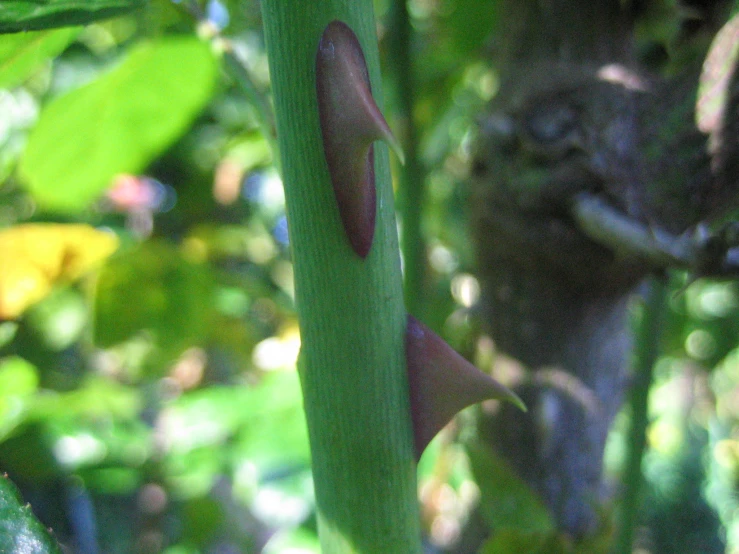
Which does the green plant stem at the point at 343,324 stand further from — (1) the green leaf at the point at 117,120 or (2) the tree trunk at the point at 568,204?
(1) the green leaf at the point at 117,120

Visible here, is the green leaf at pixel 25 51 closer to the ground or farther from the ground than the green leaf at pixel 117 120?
farther from the ground

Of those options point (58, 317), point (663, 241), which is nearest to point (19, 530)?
point (663, 241)

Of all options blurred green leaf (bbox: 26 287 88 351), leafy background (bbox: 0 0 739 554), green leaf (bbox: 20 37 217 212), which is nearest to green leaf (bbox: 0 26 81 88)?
leafy background (bbox: 0 0 739 554)

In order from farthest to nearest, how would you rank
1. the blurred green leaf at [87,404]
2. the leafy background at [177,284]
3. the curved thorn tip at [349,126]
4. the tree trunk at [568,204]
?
the blurred green leaf at [87,404]
the leafy background at [177,284]
the tree trunk at [568,204]
the curved thorn tip at [349,126]

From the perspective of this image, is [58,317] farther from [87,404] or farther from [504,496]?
[504,496]

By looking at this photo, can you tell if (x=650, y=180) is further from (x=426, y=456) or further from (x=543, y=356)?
(x=426, y=456)

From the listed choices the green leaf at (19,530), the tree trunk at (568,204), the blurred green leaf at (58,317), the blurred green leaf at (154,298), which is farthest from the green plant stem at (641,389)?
the blurred green leaf at (58,317)
